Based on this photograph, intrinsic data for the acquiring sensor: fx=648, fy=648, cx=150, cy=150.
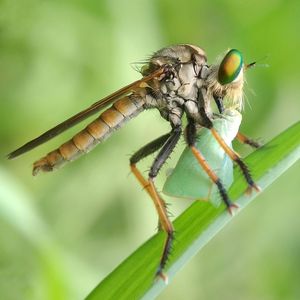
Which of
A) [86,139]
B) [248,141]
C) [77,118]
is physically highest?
[77,118]

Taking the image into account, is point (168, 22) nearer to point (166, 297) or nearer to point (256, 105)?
point (256, 105)

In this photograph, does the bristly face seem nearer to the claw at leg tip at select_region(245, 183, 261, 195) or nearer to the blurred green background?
the blurred green background

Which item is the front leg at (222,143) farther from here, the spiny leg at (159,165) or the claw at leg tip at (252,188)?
the spiny leg at (159,165)

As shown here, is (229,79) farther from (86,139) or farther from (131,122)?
(131,122)

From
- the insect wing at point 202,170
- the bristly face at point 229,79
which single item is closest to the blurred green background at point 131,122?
the bristly face at point 229,79

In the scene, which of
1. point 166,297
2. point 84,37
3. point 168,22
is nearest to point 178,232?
point 166,297

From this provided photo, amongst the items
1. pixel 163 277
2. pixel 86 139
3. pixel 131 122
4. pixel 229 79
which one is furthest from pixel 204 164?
pixel 131 122

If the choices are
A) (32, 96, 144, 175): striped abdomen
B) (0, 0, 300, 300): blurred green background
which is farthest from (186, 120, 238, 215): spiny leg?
(0, 0, 300, 300): blurred green background
